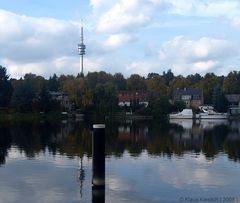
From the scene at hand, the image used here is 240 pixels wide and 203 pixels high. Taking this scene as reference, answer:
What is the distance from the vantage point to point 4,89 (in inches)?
5037

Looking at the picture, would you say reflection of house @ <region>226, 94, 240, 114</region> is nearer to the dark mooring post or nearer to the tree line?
the tree line

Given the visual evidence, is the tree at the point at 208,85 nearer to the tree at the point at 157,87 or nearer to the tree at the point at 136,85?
the tree at the point at 157,87

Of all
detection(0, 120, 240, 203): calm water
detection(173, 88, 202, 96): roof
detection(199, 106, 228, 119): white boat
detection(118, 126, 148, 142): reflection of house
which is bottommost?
detection(0, 120, 240, 203): calm water

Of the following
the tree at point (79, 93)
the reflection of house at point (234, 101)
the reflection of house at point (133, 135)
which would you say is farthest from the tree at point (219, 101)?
the reflection of house at point (133, 135)

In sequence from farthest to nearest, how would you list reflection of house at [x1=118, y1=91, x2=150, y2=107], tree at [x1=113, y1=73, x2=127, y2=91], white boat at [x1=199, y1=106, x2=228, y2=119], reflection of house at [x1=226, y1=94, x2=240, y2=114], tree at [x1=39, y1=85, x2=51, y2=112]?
tree at [x1=113, y1=73, x2=127, y2=91]
reflection of house at [x1=226, y1=94, x2=240, y2=114]
reflection of house at [x1=118, y1=91, x2=150, y2=107]
white boat at [x1=199, y1=106, x2=228, y2=119]
tree at [x1=39, y1=85, x2=51, y2=112]

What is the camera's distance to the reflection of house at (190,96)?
7142 inches

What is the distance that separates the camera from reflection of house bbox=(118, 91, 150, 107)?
167000 mm

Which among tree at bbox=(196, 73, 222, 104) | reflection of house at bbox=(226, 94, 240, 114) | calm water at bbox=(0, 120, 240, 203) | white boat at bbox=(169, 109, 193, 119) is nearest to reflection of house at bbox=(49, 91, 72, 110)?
white boat at bbox=(169, 109, 193, 119)

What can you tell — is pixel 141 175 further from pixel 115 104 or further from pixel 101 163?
pixel 115 104

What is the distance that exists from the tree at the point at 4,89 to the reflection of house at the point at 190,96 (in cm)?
7071

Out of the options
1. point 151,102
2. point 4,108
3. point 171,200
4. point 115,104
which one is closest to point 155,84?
point 151,102

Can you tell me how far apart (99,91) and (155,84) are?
48.4m

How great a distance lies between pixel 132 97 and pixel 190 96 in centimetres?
2317

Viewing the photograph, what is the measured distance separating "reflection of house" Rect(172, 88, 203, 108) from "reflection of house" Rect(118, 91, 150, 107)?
13312 millimetres
